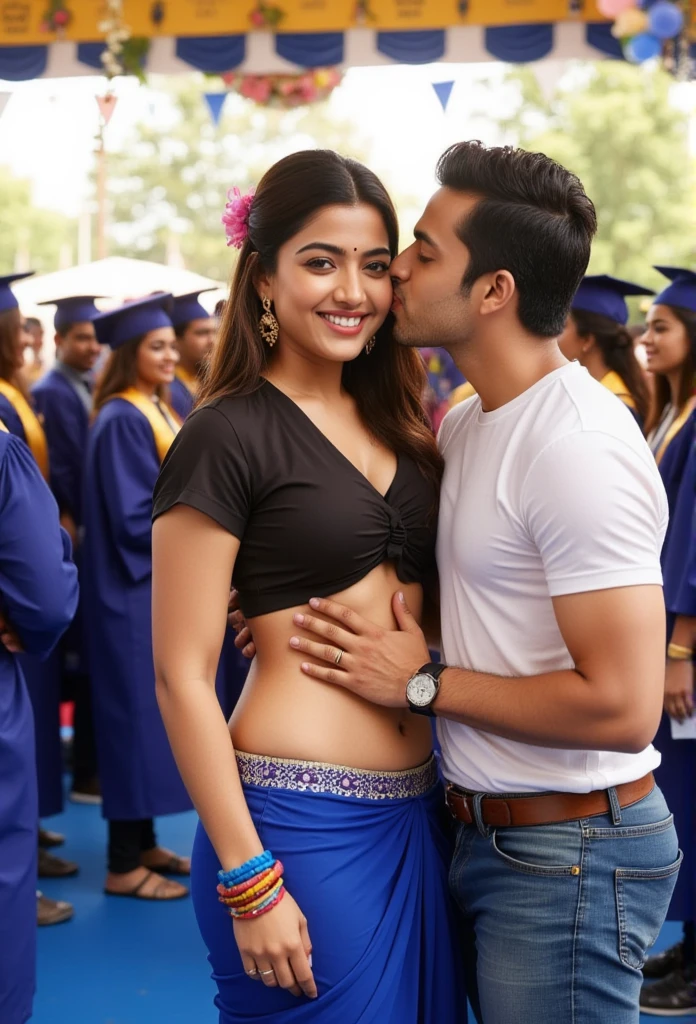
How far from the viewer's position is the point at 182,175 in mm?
35469

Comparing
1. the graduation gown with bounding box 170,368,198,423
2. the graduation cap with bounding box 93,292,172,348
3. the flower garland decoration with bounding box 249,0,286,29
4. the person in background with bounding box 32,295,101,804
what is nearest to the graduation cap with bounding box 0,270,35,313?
the graduation cap with bounding box 93,292,172,348

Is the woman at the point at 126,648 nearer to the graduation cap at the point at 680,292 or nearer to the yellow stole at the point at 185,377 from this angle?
the yellow stole at the point at 185,377

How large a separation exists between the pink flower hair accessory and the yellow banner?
17.0 ft

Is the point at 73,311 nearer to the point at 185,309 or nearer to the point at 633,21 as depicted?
the point at 185,309

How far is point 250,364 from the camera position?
2061 mm

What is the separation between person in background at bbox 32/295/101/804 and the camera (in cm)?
548

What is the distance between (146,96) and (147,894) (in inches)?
233

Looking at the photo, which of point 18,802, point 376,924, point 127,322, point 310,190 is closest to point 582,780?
point 376,924

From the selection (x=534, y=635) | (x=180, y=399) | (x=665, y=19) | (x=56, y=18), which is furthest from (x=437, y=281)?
(x=56, y=18)

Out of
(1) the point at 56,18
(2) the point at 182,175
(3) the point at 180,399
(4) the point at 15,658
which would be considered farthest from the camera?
(2) the point at 182,175

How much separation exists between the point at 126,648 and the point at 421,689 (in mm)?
2778

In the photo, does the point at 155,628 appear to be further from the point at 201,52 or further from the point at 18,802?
the point at 201,52

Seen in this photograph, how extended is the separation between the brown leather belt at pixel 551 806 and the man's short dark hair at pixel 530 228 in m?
0.70

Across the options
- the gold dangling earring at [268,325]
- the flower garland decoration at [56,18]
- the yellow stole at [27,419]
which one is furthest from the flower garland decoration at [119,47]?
the gold dangling earring at [268,325]
